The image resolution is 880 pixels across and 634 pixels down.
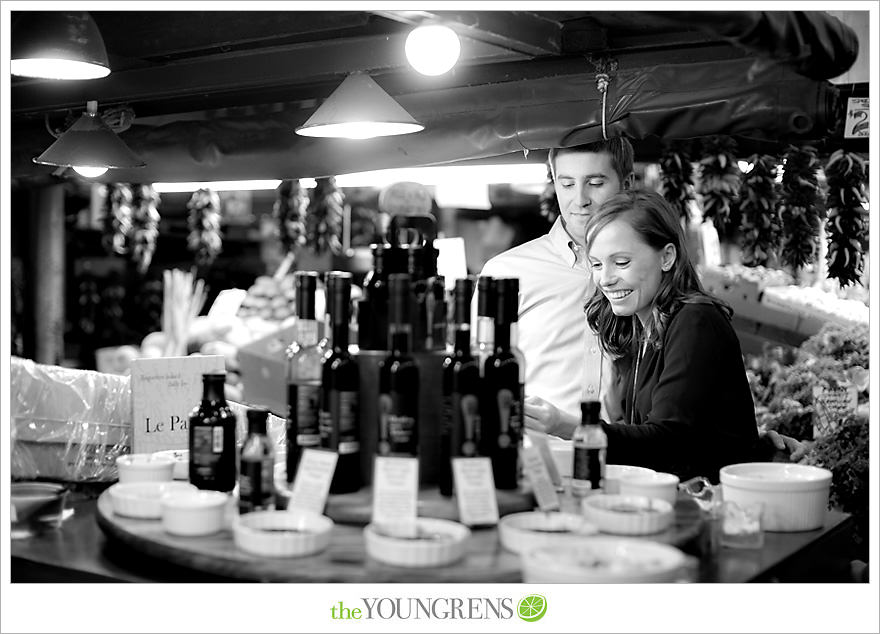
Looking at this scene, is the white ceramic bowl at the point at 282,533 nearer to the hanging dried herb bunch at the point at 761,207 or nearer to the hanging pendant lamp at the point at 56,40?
the hanging pendant lamp at the point at 56,40

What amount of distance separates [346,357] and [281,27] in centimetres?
188

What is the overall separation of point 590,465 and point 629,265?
2.69 ft

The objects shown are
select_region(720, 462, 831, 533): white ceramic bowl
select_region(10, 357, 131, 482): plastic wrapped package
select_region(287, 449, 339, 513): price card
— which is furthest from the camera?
select_region(10, 357, 131, 482): plastic wrapped package

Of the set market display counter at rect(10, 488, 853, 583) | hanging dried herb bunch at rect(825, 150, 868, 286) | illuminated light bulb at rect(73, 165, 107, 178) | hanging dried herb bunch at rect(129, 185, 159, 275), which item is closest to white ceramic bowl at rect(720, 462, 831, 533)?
market display counter at rect(10, 488, 853, 583)

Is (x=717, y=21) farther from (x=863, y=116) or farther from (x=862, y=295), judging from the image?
(x=862, y=295)

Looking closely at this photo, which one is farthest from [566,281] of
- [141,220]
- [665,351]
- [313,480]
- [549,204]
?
[141,220]

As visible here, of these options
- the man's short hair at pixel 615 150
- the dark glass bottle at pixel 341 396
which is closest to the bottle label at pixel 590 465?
the dark glass bottle at pixel 341 396

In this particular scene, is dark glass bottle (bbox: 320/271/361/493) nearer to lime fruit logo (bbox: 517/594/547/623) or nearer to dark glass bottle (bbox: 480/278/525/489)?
dark glass bottle (bbox: 480/278/525/489)

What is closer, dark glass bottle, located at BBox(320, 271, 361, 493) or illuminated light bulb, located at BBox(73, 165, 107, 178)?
dark glass bottle, located at BBox(320, 271, 361, 493)

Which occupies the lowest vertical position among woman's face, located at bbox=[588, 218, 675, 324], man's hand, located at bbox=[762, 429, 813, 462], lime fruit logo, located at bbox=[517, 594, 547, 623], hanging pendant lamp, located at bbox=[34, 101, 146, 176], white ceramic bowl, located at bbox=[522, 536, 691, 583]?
lime fruit logo, located at bbox=[517, 594, 547, 623]

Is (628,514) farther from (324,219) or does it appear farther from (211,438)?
(324,219)

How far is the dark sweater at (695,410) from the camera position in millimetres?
2434

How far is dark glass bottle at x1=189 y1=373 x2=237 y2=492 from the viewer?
2.11 metres

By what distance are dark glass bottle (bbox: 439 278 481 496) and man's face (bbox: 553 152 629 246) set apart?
1.39 m
